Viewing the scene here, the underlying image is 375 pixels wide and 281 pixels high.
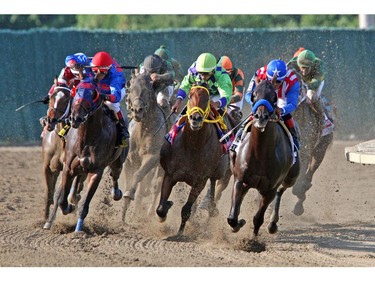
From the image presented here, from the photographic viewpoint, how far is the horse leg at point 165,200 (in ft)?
33.5

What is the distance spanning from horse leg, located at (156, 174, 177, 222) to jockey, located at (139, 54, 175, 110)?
151 cm

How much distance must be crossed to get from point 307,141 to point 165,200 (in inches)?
123

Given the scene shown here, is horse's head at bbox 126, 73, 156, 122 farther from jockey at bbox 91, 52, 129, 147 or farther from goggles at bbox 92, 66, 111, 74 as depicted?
goggles at bbox 92, 66, 111, 74

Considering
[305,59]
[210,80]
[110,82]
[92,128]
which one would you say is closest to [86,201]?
[92,128]

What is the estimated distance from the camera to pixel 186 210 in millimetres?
10328

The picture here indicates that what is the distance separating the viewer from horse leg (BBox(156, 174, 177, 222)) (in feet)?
33.5

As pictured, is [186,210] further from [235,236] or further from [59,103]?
[59,103]

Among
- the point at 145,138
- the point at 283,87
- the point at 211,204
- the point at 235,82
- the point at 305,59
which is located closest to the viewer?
the point at 283,87

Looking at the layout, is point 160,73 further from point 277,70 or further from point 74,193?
point 277,70

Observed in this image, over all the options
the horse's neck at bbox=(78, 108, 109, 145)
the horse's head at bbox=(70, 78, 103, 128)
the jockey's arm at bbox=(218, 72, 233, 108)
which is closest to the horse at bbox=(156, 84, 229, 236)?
the jockey's arm at bbox=(218, 72, 233, 108)

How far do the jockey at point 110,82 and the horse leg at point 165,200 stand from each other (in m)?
0.73

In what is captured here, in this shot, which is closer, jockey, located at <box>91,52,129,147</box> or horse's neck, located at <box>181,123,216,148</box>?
horse's neck, located at <box>181,123,216,148</box>

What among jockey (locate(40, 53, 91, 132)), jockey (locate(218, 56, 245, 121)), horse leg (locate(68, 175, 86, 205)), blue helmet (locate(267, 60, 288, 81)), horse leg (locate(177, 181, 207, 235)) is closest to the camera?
blue helmet (locate(267, 60, 288, 81))

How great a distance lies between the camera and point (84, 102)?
9.81 metres
